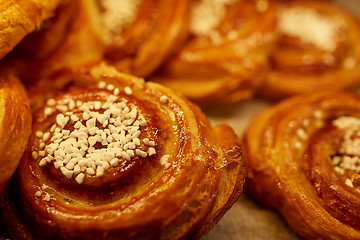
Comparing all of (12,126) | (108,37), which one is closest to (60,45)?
(108,37)

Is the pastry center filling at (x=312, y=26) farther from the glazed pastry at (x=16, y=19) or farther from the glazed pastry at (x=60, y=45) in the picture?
the glazed pastry at (x=16, y=19)

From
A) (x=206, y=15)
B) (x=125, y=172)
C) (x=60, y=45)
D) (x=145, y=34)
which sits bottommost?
(x=125, y=172)

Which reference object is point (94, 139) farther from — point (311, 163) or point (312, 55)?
point (312, 55)

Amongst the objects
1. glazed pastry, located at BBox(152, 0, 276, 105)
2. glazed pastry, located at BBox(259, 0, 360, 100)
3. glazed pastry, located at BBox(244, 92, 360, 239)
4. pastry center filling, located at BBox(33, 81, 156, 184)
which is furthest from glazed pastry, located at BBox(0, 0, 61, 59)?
glazed pastry, located at BBox(259, 0, 360, 100)

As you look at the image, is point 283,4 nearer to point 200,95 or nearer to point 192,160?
point 200,95

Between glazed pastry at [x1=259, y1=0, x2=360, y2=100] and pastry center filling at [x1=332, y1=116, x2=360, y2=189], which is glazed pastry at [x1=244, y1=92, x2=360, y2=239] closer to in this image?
pastry center filling at [x1=332, y1=116, x2=360, y2=189]

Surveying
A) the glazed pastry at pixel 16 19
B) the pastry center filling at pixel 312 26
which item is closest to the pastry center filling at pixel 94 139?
the glazed pastry at pixel 16 19

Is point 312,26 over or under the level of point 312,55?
over

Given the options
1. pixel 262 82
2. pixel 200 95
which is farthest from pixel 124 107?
pixel 262 82
